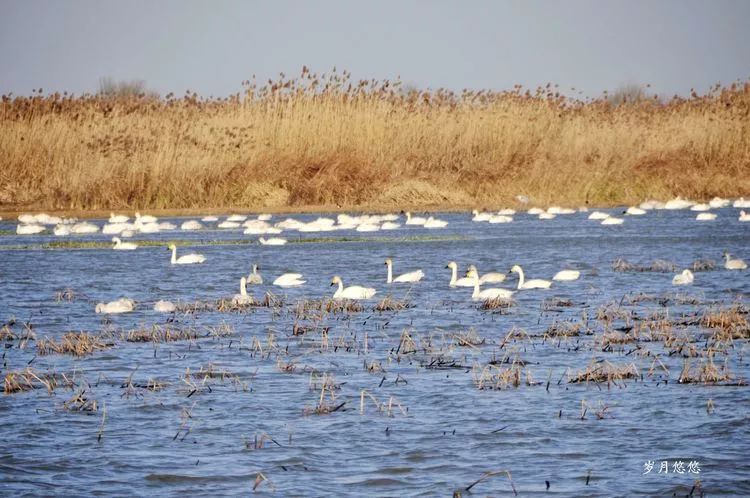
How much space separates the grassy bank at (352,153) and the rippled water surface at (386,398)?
16.4 meters

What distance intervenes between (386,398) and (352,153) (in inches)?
1055

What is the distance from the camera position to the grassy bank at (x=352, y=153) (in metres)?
37.6

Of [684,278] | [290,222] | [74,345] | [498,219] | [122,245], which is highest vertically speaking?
[498,219]

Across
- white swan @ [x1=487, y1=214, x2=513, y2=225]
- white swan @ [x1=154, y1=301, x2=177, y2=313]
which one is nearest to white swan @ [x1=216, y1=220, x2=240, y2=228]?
white swan @ [x1=487, y1=214, x2=513, y2=225]

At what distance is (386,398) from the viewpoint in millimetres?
11586

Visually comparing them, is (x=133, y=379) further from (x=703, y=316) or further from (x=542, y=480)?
(x=703, y=316)

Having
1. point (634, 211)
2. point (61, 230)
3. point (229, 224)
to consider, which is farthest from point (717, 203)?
point (61, 230)

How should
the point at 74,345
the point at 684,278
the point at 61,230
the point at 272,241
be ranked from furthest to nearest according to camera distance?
the point at 61,230, the point at 272,241, the point at 684,278, the point at 74,345

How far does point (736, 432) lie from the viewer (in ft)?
33.0

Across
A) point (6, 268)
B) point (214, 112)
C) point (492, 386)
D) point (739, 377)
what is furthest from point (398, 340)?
point (214, 112)

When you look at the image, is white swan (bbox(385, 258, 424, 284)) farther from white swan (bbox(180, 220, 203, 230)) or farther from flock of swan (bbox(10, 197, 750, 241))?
white swan (bbox(180, 220, 203, 230))

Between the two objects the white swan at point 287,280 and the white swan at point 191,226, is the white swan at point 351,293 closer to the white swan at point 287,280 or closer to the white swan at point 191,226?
the white swan at point 287,280

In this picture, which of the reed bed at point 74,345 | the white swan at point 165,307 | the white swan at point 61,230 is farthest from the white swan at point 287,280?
the white swan at point 61,230

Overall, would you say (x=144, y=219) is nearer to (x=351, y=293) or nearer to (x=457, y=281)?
(x=457, y=281)
